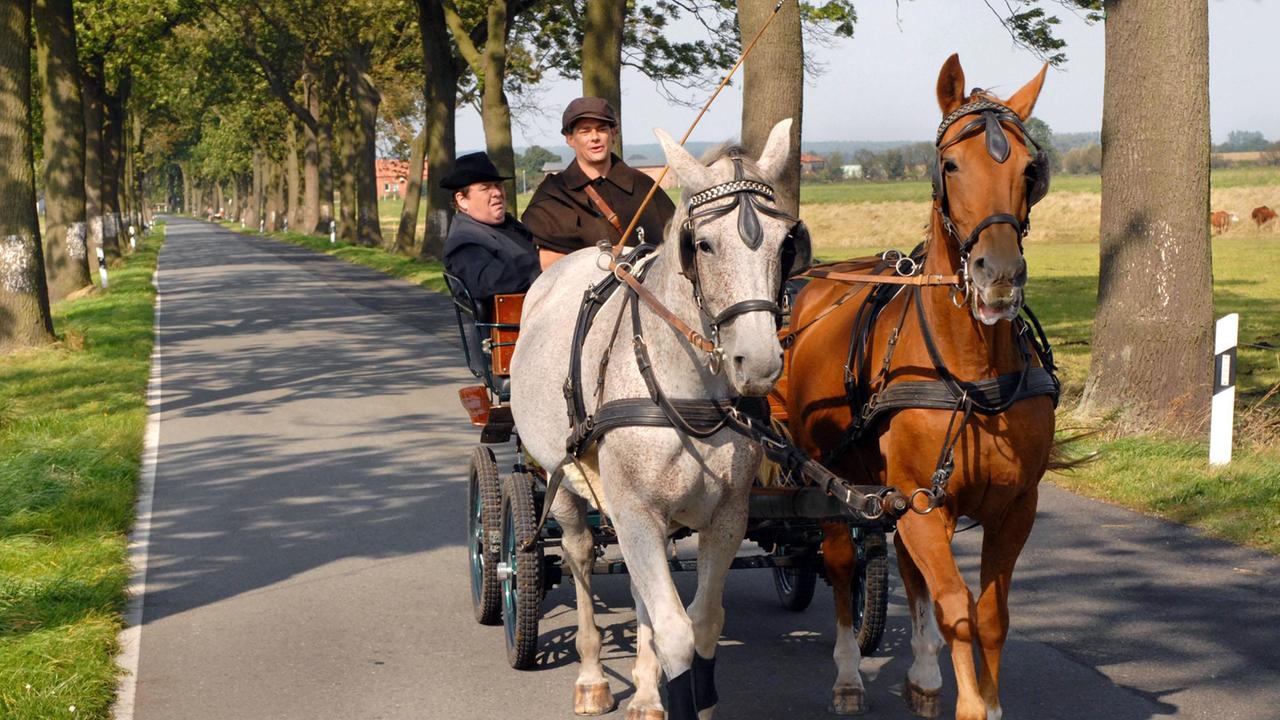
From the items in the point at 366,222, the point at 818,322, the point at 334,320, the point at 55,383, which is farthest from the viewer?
the point at 366,222

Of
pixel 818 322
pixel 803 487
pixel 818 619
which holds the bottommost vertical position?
pixel 818 619

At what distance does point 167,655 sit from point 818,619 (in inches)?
122

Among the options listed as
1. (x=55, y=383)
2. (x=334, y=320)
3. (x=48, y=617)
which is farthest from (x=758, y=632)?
(x=334, y=320)

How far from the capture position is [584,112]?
6.67m

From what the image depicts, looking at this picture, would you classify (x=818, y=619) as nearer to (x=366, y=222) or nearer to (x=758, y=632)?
(x=758, y=632)

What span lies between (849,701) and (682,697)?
1.17 meters

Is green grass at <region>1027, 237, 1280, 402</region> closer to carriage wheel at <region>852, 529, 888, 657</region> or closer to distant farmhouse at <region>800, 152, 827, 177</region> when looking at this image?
distant farmhouse at <region>800, 152, 827, 177</region>

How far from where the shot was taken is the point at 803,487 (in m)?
5.56

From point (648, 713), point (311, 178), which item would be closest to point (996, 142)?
point (648, 713)

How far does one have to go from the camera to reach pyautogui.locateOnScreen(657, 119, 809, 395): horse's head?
413 cm

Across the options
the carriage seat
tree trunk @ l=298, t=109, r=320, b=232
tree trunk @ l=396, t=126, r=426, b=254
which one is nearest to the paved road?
the carriage seat

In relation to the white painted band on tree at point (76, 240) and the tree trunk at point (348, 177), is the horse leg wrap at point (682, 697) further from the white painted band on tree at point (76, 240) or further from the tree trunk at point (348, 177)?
the tree trunk at point (348, 177)

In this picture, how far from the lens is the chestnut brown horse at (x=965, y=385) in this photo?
15.1ft

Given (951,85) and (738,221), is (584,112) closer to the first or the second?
(951,85)
